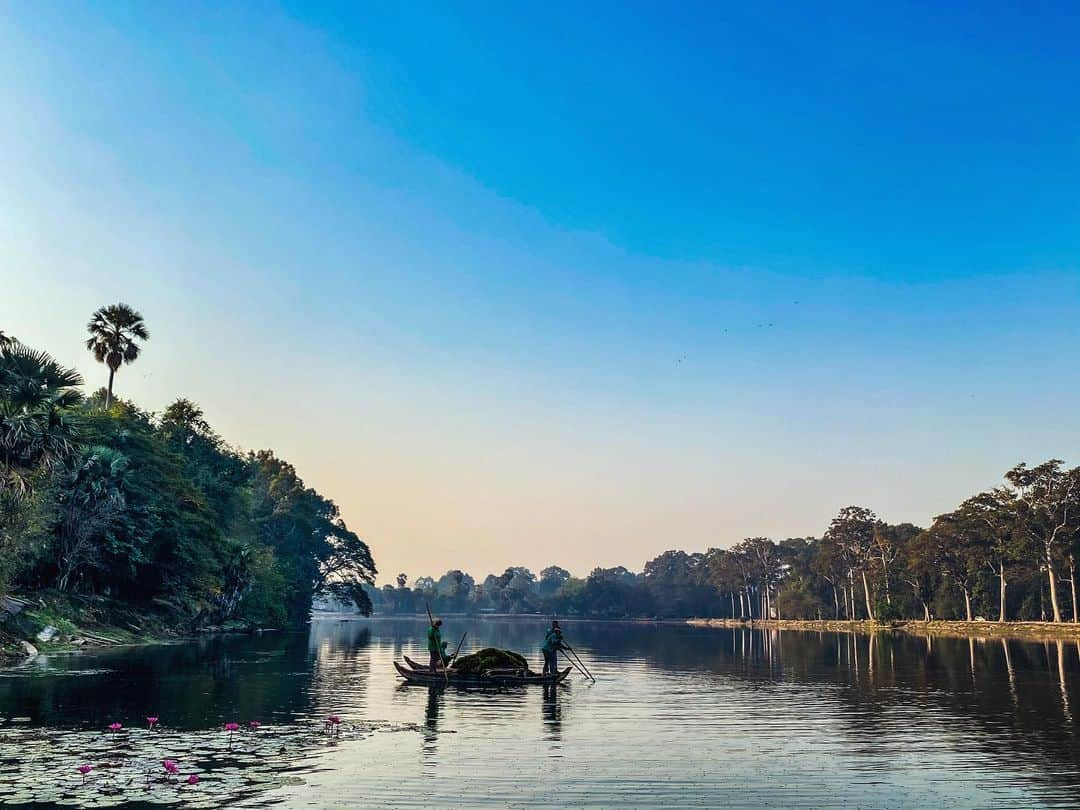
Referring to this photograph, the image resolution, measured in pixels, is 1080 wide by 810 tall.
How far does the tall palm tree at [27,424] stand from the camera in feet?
122

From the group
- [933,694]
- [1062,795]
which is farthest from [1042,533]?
[1062,795]

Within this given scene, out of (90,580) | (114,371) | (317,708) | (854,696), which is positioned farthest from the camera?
(114,371)

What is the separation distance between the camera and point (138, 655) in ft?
164

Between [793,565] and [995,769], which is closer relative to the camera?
[995,769]

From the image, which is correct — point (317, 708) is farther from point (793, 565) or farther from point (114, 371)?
point (793, 565)

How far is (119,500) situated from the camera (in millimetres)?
61938

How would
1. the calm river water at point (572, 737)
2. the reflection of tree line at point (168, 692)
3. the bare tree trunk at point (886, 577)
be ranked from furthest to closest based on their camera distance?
the bare tree trunk at point (886, 577), the reflection of tree line at point (168, 692), the calm river water at point (572, 737)

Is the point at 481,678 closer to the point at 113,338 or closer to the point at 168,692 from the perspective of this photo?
the point at 168,692

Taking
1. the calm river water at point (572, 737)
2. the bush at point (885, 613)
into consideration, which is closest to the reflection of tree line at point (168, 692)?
the calm river water at point (572, 737)

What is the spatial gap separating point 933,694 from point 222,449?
299 feet

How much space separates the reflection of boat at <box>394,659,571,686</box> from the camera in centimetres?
3775

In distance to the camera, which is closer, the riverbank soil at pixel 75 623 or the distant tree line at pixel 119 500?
the distant tree line at pixel 119 500

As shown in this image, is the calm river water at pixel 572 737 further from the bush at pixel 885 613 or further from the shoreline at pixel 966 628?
the bush at pixel 885 613

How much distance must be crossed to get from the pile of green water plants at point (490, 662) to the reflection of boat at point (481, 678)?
496mm
